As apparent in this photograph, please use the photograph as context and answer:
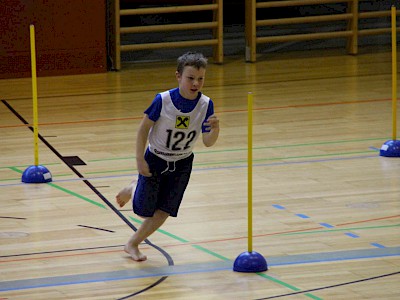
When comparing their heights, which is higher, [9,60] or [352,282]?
[9,60]

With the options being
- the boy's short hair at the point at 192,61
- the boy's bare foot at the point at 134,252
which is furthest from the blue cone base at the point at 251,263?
the boy's short hair at the point at 192,61

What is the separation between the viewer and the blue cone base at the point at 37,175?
6.84m

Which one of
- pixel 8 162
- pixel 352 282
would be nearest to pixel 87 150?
pixel 8 162

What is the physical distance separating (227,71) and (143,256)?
642 cm

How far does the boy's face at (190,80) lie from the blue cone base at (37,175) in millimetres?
2094

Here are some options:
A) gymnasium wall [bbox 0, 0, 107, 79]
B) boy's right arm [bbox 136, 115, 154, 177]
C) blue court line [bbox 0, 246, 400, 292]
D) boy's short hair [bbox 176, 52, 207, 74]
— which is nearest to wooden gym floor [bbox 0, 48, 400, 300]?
blue court line [bbox 0, 246, 400, 292]

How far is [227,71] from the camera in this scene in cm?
1145

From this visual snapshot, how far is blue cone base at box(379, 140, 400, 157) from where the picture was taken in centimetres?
748

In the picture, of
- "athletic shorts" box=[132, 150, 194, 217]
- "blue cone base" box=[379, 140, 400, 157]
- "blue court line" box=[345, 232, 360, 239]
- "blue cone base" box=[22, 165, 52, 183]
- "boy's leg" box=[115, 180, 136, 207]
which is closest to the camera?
"athletic shorts" box=[132, 150, 194, 217]

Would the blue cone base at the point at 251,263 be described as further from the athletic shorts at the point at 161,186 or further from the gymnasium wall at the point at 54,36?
the gymnasium wall at the point at 54,36

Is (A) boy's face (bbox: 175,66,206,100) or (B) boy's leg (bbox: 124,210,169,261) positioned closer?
(A) boy's face (bbox: 175,66,206,100)

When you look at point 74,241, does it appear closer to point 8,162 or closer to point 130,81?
point 8,162

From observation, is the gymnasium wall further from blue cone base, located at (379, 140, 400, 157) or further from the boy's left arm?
the boy's left arm

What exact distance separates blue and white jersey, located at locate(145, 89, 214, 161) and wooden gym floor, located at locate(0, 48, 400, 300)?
59 cm
